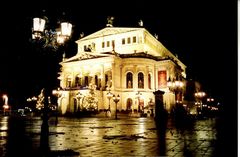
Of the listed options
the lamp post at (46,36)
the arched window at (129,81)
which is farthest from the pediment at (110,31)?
the lamp post at (46,36)

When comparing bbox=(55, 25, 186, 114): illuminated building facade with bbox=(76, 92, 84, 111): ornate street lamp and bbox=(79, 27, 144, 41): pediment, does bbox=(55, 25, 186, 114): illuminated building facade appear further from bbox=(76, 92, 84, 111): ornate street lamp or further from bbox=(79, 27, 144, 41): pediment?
bbox=(76, 92, 84, 111): ornate street lamp

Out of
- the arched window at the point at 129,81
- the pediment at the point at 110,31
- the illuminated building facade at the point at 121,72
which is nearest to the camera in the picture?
the illuminated building facade at the point at 121,72

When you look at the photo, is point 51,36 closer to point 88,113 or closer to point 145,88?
point 88,113

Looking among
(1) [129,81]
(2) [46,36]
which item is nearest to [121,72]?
(1) [129,81]

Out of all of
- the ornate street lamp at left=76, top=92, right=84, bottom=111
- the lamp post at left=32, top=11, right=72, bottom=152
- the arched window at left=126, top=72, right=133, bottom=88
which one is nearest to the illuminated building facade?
the arched window at left=126, top=72, right=133, bottom=88

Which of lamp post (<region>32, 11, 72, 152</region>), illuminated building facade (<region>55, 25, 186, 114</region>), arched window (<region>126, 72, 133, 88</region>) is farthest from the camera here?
arched window (<region>126, 72, 133, 88</region>)

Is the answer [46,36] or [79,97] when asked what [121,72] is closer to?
[79,97]

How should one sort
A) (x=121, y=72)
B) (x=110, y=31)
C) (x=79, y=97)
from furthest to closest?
1. (x=110, y=31)
2. (x=121, y=72)
3. (x=79, y=97)

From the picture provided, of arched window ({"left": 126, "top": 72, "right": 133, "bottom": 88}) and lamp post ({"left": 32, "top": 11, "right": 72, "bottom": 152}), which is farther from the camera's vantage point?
arched window ({"left": 126, "top": 72, "right": 133, "bottom": 88})

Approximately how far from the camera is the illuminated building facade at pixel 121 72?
55.2m

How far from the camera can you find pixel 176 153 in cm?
831

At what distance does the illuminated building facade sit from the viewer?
181ft

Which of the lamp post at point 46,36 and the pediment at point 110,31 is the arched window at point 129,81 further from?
the lamp post at point 46,36

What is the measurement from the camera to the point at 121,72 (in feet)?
198
